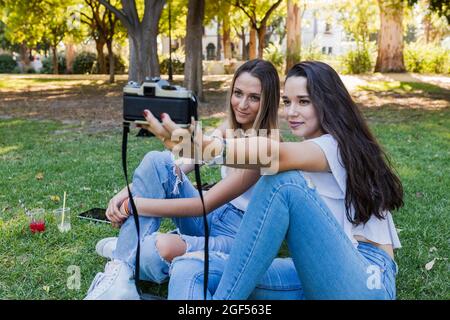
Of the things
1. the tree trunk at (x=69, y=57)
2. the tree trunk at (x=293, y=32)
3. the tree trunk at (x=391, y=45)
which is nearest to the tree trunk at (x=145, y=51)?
the tree trunk at (x=293, y=32)

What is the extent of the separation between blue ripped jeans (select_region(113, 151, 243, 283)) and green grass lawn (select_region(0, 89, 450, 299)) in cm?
45

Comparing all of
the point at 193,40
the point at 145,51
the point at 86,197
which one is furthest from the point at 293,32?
the point at 86,197

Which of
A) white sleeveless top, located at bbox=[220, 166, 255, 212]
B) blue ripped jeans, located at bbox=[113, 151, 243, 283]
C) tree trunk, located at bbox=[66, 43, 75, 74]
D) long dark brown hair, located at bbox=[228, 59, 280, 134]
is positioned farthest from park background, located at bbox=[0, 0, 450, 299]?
tree trunk, located at bbox=[66, 43, 75, 74]

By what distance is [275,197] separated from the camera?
6.38 ft

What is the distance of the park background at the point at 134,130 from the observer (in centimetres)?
311

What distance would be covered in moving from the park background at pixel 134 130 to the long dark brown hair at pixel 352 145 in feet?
2.58

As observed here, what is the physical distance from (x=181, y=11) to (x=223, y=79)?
10.9 ft

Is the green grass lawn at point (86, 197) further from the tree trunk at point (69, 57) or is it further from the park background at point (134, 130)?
the tree trunk at point (69, 57)

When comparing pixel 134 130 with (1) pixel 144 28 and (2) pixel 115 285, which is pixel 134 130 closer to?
(1) pixel 144 28

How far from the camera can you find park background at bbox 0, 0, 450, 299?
3.11 meters

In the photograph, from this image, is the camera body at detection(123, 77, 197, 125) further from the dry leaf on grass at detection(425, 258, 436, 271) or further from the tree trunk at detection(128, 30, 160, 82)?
the tree trunk at detection(128, 30, 160, 82)

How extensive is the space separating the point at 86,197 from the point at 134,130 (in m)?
4.23

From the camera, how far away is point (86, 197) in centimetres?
443
